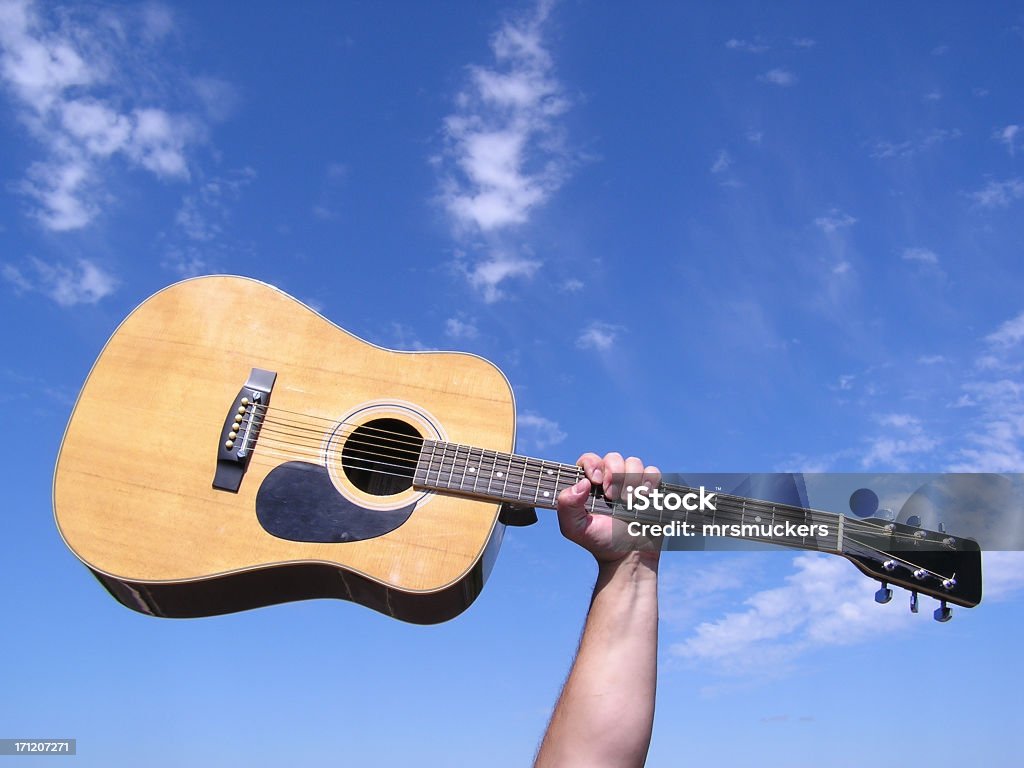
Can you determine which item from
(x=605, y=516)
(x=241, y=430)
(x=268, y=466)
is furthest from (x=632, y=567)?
(x=241, y=430)

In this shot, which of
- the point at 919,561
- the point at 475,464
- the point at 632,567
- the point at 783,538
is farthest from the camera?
the point at 475,464

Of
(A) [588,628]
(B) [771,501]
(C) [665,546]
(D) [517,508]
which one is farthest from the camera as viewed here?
(D) [517,508]

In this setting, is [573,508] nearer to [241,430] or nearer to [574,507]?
[574,507]

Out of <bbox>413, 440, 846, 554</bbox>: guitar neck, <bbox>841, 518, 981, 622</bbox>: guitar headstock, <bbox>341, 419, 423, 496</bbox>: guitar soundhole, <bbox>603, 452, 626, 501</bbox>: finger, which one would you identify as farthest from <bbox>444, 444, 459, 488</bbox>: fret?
<bbox>841, 518, 981, 622</bbox>: guitar headstock

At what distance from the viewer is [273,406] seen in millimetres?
3592

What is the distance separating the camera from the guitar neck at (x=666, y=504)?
2.84m

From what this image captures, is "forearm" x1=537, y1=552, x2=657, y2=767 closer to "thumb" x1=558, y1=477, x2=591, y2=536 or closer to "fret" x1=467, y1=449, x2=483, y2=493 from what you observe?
"thumb" x1=558, y1=477, x2=591, y2=536

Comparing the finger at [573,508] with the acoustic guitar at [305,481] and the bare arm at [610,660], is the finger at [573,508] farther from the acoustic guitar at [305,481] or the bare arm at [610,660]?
the acoustic guitar at [305,481]

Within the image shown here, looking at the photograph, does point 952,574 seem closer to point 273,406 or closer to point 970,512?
point 970,512

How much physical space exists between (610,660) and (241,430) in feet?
6.38

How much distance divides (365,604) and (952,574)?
2246 mm

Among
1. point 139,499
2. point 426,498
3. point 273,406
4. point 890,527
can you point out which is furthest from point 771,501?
point 139,499

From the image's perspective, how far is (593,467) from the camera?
2.91 m

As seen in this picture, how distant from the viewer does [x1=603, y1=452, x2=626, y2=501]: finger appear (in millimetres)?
2838
